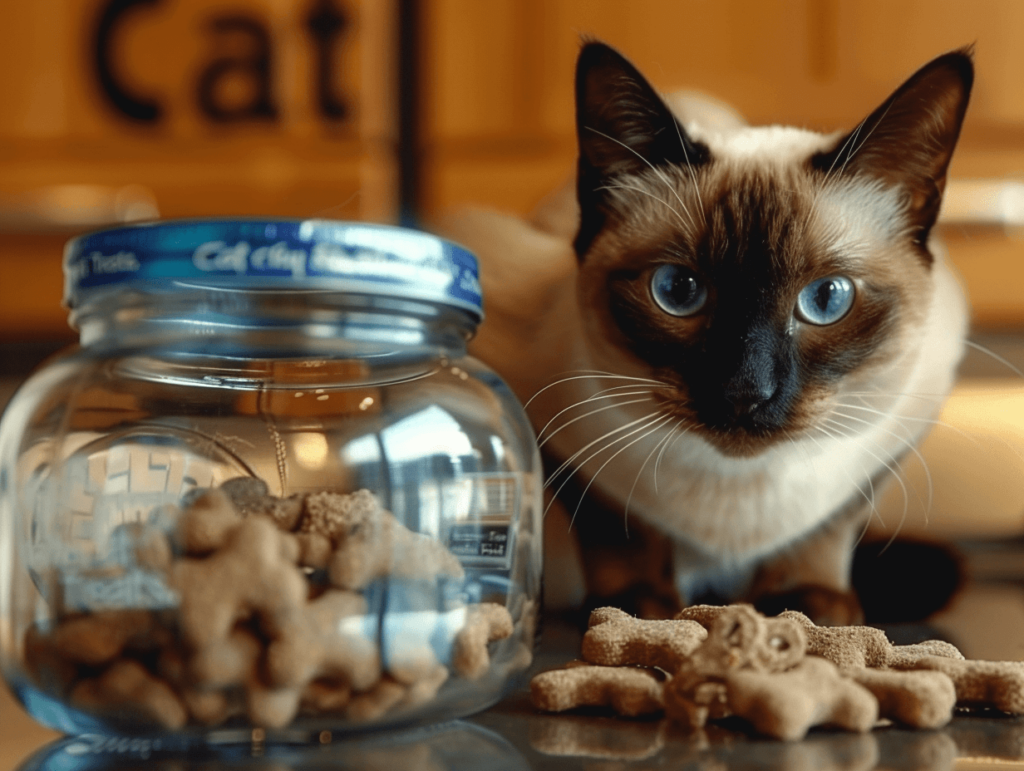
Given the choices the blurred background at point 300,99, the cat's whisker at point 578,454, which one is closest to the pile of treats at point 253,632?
the cat's whisker at point 578,454

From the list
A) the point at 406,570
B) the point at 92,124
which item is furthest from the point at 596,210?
the point at 92,124

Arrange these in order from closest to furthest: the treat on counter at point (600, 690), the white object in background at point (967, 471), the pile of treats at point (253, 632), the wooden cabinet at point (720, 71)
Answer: the pile of treats at point (253, 632) → the treat on counter at point (600, 690) → the white object in background at point (967, 471) → the wooden cabinet at point (720, 71)

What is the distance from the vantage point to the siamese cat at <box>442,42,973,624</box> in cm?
75

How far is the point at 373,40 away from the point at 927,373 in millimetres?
1158

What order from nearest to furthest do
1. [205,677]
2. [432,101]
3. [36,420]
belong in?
[205,677] → [36,420] → [432,101]

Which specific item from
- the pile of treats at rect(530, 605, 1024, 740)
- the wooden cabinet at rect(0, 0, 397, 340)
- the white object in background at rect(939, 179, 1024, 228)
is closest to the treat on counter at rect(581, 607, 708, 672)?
the pile of treats at rect(530, 605, 1024, 740)

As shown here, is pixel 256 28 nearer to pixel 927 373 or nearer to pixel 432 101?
pixel 432 101

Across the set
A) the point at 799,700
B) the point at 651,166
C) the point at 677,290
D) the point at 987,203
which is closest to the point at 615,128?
the point at 651,166

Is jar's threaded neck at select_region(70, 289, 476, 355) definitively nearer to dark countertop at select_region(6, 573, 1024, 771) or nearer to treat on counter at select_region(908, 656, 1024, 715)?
dark countertop at select_region(6, 573, 1024, 771)

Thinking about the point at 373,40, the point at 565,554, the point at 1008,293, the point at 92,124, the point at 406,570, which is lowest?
the point at 565,554

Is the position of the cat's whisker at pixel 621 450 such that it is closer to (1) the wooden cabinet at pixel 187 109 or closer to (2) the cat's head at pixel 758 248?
(2) the cat's head at pixel 758 248

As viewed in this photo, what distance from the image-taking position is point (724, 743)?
1.75 feet

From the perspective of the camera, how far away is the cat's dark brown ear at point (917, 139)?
74 centimetres

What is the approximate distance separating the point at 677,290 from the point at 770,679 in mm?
360
